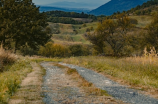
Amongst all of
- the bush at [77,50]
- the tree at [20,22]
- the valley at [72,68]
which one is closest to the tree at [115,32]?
the valley at [72,68]

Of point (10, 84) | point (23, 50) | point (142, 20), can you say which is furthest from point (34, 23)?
point (142, 20)

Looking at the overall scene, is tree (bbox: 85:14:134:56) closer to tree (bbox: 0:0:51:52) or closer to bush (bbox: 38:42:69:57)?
tree (bbox: 0:0:51:52)

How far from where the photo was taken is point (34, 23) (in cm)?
2745

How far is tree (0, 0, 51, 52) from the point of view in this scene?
26219 millimetres

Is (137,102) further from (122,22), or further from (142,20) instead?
(142,20)

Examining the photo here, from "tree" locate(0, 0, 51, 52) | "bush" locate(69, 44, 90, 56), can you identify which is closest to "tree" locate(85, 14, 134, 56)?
"tree" locate(0, 0, 51, 52)

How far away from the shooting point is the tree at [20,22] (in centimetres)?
2622

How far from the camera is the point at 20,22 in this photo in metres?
27.0

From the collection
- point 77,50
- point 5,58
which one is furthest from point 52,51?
point 5,58

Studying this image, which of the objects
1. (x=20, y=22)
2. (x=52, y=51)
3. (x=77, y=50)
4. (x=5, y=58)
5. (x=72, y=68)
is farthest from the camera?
(x=77, y=50)

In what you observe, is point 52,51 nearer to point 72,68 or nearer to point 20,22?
point 20,22

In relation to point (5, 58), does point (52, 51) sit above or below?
below

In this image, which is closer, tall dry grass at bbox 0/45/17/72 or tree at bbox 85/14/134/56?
tall dry grass at bbox 0/45/17/72

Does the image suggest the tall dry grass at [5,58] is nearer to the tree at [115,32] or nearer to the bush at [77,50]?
the tree at [115,32]
